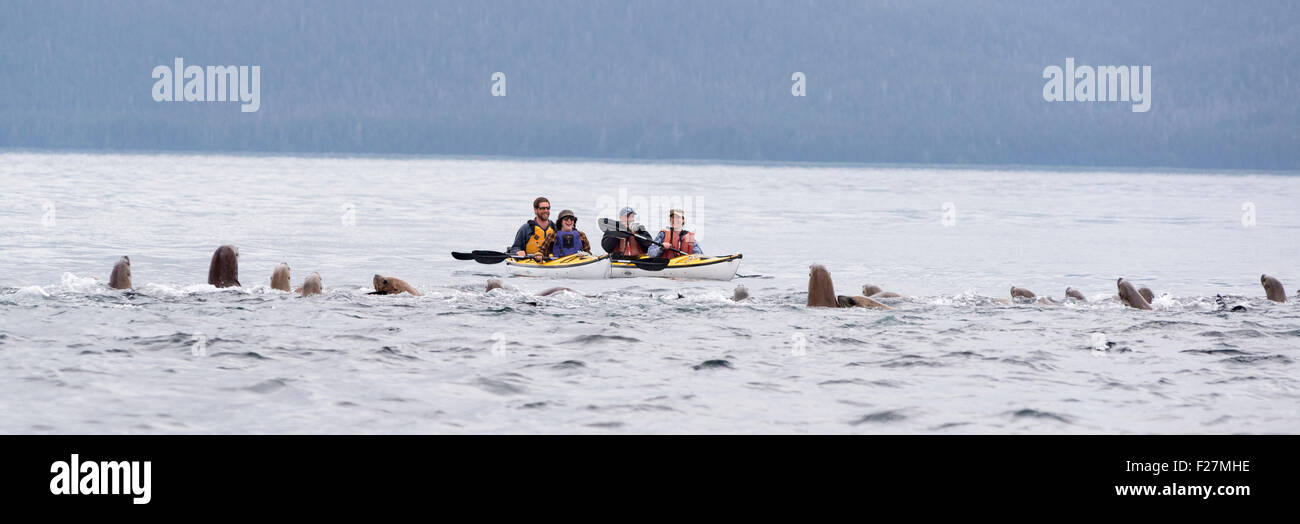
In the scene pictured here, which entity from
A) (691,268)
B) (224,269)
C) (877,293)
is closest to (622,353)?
(877,293)

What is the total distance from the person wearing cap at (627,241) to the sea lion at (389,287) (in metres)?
7.00

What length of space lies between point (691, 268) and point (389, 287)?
754 cm

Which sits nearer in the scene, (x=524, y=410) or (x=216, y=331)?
(x=524, y=410)

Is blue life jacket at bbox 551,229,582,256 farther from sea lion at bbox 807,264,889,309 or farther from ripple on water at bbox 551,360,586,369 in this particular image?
ripple on water at bbox 551,360,586,369

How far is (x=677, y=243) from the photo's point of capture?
27.4 m

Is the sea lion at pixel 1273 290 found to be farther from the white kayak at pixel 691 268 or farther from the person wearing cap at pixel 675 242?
the person wearing cap at pixel 675 242

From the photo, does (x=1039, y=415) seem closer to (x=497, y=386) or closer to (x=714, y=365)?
(x=714, y=365)

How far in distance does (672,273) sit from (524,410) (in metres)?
14.8

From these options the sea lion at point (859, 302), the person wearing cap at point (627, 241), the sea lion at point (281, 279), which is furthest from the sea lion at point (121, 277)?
the sea lion at point (859, 302)

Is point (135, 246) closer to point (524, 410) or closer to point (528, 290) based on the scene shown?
point (528, 290)

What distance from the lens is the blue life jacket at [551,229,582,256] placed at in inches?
1081

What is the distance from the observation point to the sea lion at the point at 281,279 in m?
20.9

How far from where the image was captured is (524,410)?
39.0ft
